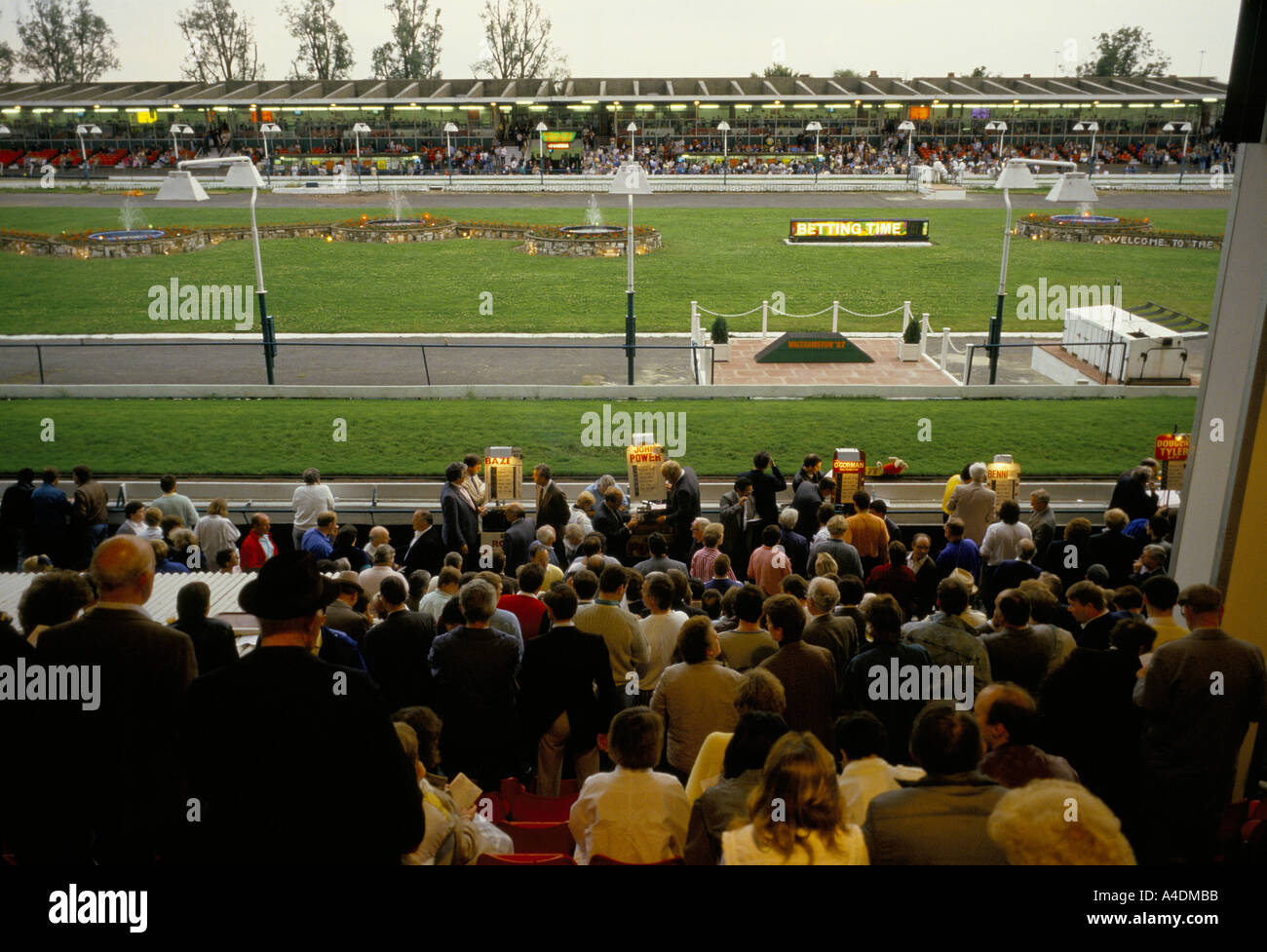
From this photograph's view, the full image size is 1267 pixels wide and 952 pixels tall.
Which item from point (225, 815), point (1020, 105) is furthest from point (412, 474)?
point (1020, 105)

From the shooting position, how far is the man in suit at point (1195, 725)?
4672mm

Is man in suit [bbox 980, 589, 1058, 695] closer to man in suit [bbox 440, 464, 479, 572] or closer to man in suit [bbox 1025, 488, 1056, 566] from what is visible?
man in suit [bbox 1025, 488, 1056, 566]

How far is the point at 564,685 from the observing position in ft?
17.7

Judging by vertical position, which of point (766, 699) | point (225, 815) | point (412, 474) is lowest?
point (412, 474)

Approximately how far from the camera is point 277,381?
58.9ft

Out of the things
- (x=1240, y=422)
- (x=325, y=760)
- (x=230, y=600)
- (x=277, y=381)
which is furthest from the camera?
(x=277, y=381)

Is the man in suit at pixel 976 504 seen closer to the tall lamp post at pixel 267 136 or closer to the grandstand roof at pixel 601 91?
the tall lamp post at pixel 267 136

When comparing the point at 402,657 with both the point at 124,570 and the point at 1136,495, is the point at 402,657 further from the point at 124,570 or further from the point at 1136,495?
the point at 1136,495

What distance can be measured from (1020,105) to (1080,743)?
77608 mm

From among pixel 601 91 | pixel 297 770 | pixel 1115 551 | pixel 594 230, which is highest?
pixel 601 91

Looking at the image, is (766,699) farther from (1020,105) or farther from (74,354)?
(1020,105)

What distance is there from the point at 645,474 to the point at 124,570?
7.95 metres

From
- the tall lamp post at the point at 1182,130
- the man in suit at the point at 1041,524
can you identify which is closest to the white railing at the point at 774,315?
the man in suit at the point at 1041,524

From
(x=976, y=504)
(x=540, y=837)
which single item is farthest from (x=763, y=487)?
(x=540, y=837)
